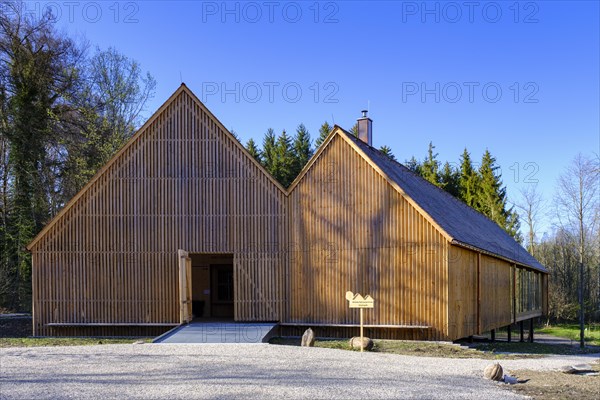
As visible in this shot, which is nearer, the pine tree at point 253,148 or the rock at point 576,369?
the rock at point 576,369

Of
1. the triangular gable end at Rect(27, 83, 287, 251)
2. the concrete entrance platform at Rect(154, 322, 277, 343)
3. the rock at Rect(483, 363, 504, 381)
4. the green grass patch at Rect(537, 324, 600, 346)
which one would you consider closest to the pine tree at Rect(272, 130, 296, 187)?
the green grass patch at Rect(537, 324, 600, 346)

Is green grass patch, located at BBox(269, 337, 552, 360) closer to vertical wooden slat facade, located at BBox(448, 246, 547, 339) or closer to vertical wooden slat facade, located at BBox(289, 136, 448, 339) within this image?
vertical wooden slat facade, located at BBox(289, 136, 448, 339)

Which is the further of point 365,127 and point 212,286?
point 365,127

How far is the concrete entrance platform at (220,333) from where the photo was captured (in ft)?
53.5

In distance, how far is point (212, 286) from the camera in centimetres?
2245

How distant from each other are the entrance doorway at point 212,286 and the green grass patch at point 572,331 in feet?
65.7

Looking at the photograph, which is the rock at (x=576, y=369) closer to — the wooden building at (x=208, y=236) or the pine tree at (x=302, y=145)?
the wooden building at (x=208, y=236)

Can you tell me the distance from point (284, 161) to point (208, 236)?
96.9 ft

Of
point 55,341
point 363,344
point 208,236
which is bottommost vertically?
point 55,341

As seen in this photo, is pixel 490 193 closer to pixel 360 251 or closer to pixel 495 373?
pixel 360 251

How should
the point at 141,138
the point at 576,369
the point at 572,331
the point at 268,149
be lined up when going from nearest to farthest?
the point at 576,369 < the point at 141,138 < the point at 572,331 < the point at 268,149

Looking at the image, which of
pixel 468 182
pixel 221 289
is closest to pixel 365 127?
pixel 221 289

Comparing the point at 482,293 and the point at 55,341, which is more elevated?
the point at 482,293

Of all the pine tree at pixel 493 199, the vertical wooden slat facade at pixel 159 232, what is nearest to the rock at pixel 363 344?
the vertical wooden slat facade at pixel 159 232
